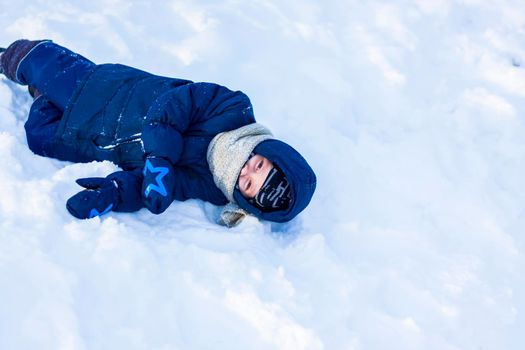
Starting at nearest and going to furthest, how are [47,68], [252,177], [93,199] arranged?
1. [93,199]
2. [252,177]
3. [47,68]

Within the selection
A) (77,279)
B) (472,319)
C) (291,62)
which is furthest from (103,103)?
(472,319)

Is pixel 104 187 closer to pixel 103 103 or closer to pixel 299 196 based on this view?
pixel 103 103

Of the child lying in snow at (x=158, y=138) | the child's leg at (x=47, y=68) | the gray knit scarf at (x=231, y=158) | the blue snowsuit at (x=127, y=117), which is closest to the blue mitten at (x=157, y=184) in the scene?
the child lying in snow at (x=158, y=138)

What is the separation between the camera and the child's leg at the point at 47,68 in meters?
2.49

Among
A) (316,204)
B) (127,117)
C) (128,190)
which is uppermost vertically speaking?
(127,117)

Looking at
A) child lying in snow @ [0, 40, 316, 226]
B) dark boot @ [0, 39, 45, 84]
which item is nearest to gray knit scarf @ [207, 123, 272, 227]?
child lying in snow @ [0, 40, 316, 226]

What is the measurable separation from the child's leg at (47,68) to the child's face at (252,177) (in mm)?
888

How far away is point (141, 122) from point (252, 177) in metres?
0.54

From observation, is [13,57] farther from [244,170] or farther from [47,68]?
[244,170]

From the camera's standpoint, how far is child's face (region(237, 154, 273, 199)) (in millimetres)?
2305

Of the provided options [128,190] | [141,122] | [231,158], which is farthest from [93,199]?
[231,158]

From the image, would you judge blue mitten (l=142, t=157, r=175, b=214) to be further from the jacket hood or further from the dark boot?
the dark boot

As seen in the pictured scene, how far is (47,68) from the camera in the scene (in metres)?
2.53

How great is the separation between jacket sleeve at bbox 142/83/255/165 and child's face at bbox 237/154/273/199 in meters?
0.22
